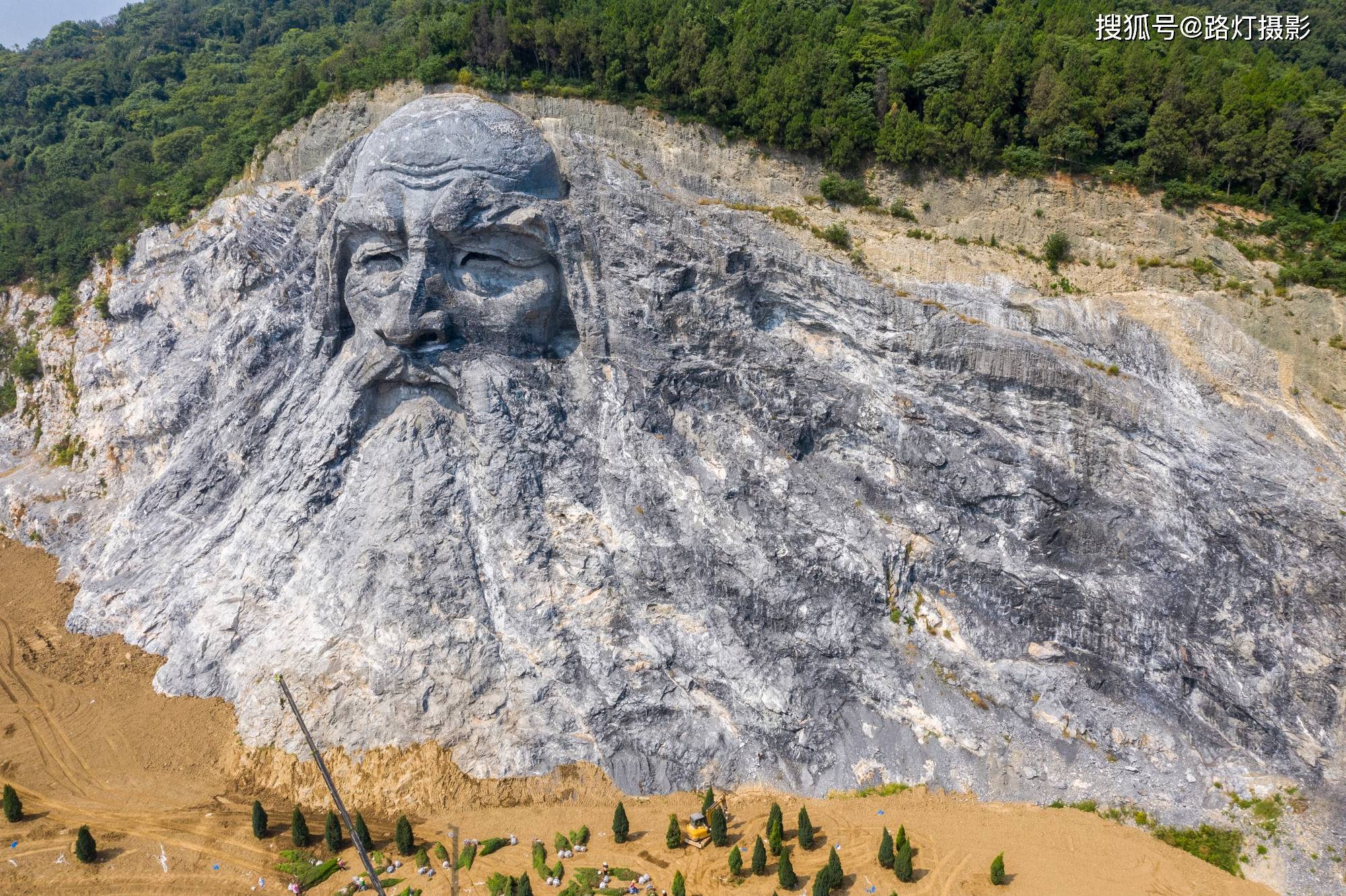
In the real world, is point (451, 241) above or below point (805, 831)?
above

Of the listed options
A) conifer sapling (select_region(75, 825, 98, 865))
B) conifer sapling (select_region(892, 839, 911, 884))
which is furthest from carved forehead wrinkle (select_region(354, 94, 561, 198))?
conifer sapling (select_region(892, 839, 911, 884))

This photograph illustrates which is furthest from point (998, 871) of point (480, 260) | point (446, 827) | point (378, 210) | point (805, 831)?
point (378, 210)

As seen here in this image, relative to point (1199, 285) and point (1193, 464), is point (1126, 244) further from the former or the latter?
point (1193, 464)

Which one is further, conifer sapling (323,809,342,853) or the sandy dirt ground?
conifer sapling (323,809,342,853)

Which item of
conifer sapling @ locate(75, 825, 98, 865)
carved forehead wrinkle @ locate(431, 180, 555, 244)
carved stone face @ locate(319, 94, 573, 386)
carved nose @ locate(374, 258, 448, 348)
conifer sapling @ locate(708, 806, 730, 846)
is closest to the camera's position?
conifer sapling @ locate(708, 806, 730, 846)

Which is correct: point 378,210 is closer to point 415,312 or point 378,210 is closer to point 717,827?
point 415,312

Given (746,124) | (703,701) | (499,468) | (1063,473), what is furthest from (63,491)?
(1063,473)

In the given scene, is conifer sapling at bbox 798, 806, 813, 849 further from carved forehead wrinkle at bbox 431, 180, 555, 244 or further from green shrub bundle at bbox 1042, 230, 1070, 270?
carved forehead wrinkle at bbox 431, 180, 555, 244
